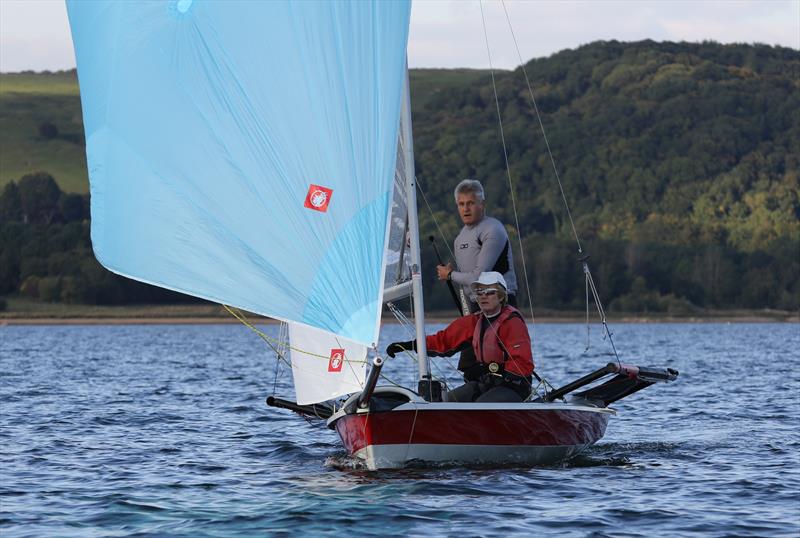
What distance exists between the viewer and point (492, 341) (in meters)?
12.8

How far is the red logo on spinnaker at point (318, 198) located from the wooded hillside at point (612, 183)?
9861 centimetres

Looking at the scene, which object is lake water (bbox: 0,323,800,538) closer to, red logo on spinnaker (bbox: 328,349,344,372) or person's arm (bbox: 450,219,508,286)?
red logo on spinnaker (bbox: 328,349,344,372)

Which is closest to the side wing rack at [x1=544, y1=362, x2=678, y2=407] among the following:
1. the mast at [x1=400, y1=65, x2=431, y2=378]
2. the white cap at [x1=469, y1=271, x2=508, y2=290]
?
the white cap at [x1=469, y1=271, x2=508, y2=290]

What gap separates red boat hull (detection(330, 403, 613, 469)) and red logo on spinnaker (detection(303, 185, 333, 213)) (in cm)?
217

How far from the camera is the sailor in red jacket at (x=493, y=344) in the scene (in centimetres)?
1273

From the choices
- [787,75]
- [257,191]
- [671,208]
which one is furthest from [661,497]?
[787,75]

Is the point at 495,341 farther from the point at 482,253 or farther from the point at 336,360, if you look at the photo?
the point at 336,360

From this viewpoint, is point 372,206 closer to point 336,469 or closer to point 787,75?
point 336,469

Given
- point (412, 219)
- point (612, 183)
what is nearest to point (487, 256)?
point (412, 219)

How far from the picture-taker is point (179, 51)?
11328 mm

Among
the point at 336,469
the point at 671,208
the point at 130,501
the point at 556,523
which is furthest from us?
the point at 671,208

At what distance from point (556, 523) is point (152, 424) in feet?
34.3

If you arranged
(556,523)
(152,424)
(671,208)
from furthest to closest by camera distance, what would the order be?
(671,208), (152,424), (556,523)

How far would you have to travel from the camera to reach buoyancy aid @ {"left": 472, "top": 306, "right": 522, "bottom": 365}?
1273 cm
